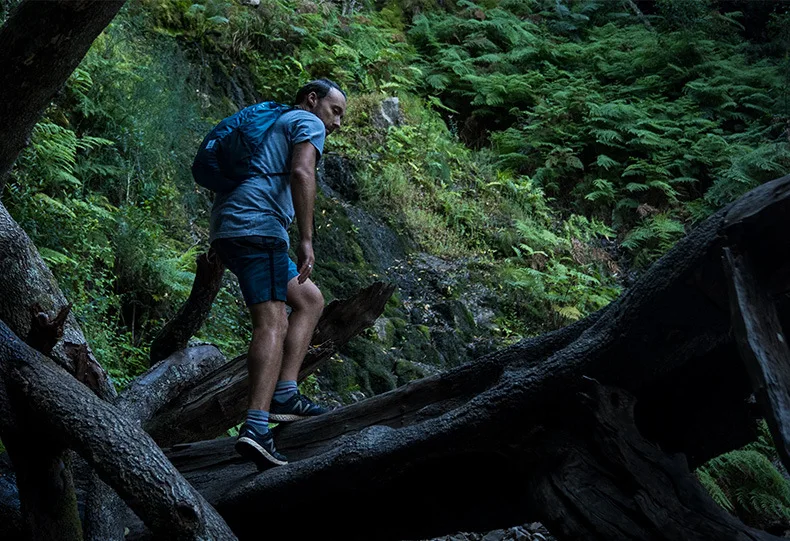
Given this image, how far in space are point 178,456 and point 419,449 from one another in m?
1.73

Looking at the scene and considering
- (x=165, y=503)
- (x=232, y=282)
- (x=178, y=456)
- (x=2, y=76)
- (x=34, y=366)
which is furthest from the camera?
(x=232, y=282)

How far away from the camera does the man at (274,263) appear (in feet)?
13.5

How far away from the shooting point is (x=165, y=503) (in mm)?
3359

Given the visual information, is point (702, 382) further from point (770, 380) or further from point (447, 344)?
point (447, 344)

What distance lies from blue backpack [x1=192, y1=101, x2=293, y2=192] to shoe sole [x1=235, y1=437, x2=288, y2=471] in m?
1.37

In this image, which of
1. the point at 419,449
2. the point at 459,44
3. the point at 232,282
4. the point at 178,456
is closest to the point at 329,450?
the point at 419,449

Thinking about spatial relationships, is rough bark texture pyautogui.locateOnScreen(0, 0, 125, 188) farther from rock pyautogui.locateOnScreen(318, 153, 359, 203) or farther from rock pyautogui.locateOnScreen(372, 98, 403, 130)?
rock pyautogui.locateOnScreen(372, 98, 403, 130)

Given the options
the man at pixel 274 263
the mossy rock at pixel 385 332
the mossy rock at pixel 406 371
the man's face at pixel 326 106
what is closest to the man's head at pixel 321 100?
the man's face at pixel 326 106

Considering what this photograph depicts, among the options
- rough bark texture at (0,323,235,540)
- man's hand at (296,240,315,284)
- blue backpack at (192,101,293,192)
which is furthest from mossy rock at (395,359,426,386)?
rough bark texture at (0,323,235,540)

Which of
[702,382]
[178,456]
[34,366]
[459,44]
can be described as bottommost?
[178,456]

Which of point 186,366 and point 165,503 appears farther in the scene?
point 186,366

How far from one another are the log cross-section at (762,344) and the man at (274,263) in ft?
7.36

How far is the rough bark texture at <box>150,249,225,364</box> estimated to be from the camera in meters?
4.83

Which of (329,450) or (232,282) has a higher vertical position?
(232,282)
